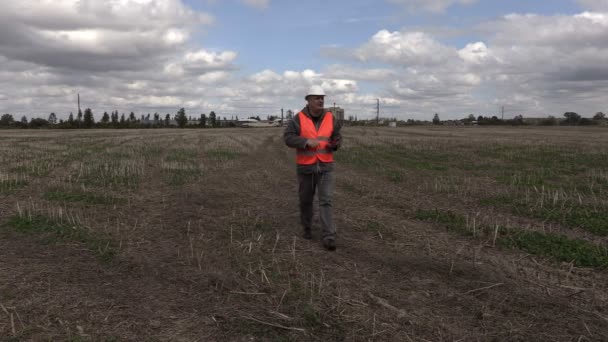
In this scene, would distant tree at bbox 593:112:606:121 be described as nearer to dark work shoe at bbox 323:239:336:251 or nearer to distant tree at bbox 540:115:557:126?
distant tree at bbox 540:115:557:126

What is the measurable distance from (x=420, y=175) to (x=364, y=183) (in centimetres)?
262

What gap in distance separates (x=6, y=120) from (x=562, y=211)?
104931 millimetres

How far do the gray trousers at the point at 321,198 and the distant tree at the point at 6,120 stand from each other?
93.8 meters

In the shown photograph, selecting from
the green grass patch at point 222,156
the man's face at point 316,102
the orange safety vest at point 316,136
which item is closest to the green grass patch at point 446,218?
the orange safety vest at point 316,136

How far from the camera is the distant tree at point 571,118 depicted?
296 ft

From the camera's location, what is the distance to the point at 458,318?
418cm

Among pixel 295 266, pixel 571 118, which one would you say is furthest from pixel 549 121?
pixel 295 266

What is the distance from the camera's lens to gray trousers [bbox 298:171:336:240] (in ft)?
21.0

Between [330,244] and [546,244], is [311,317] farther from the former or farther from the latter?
[546,244]

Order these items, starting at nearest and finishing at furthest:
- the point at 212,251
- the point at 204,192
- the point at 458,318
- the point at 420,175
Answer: the point at 458,318 < the point at 212,251 < the point at 204,192 < the point at 420,175

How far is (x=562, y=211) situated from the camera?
8.34 m

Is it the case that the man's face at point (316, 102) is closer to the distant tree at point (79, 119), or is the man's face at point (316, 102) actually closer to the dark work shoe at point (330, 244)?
the dark work shoe at point (330, 244)

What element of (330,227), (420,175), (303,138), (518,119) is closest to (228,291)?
(330,227)

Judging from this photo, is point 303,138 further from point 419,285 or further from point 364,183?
point 364,183
